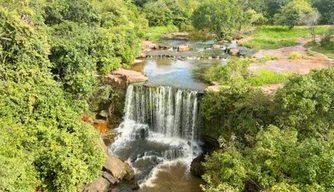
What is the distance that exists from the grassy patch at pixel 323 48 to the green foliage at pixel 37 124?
85.4 feet

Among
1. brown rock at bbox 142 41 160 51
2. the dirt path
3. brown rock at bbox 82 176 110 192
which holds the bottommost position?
brown rock at bbox 82 176 110 192

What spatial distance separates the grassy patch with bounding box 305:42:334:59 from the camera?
3086 cm

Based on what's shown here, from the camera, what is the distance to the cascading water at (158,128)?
18.6 metres

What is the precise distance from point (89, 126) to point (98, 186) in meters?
3.26

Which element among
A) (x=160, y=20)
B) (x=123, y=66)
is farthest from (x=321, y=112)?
(x=160, y=20)

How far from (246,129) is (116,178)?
7394 millimetres

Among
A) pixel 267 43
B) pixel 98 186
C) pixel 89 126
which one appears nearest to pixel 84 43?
pixel 89 126

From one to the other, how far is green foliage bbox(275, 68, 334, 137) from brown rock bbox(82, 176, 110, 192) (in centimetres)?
925

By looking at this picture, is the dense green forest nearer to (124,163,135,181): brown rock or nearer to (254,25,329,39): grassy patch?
(124,163,135,181): brown rock

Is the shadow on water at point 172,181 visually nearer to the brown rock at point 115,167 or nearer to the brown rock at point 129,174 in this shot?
the brown rock at point 129,174

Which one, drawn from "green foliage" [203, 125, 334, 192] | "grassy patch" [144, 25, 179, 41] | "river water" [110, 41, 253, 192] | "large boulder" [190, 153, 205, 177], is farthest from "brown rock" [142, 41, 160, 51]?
"green foliage" [203, 125, 334, 192]

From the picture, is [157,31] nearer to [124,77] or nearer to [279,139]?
[124,77]

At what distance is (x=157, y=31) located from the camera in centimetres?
4753

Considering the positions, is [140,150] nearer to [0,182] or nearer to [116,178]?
[116,178]
